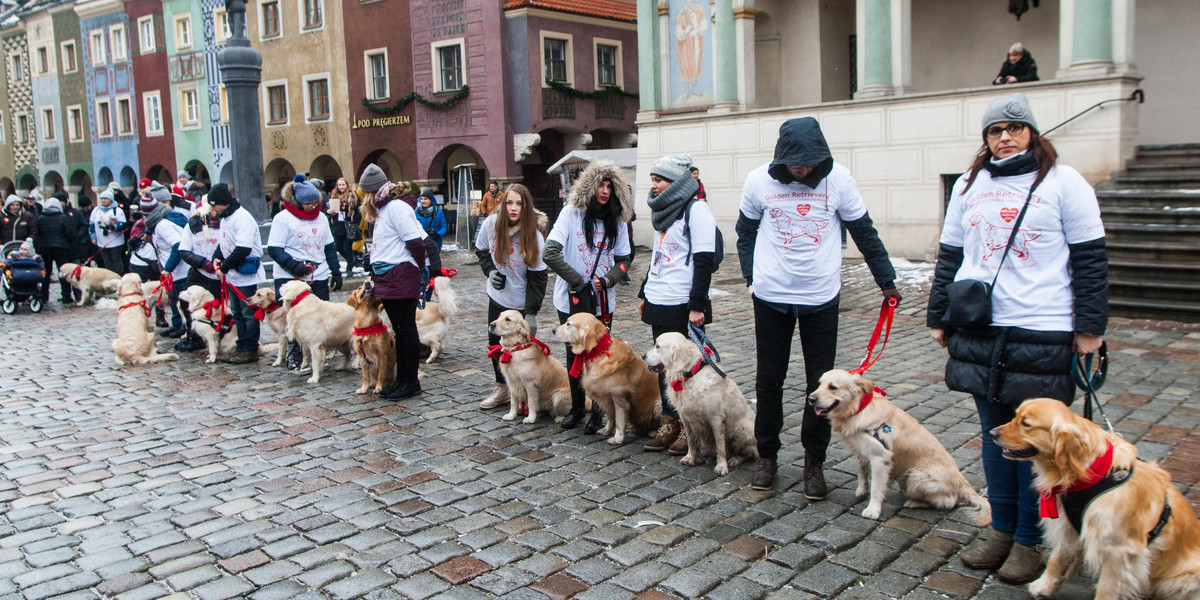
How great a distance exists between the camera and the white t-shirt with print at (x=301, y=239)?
8914mm

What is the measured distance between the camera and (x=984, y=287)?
12.4ft

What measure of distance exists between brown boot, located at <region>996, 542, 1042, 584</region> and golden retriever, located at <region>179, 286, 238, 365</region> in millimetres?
8260

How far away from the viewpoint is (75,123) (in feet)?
143

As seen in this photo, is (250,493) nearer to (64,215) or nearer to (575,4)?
(64,215)

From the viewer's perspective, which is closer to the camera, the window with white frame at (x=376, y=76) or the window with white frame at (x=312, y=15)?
the window with white frame at (x=376, y=76)

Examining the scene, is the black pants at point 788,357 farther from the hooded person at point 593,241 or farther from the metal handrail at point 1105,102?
the metal handrail at point 1105,102

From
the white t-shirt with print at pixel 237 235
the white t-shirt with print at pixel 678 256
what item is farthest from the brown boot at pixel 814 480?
the white t-shirt with print at pixel 237 235

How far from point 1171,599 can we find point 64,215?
18.2 metres

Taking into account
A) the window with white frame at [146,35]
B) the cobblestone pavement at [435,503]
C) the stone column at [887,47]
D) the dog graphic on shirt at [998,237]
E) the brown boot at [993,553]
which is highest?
the window with white frame at [146,35]

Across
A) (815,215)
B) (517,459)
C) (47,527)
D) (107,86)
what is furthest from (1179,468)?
(107,86)

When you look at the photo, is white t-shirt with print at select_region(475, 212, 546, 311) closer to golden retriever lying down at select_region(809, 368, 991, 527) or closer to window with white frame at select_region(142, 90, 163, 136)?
golden retriever lying down at select_region(809, 368, 991, 527)

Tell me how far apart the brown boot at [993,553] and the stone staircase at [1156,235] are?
7.90 metres

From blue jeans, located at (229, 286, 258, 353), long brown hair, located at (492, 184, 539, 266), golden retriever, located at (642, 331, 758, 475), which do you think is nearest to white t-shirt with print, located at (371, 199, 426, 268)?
long brown hair, located at (492, 184, 539, 266)

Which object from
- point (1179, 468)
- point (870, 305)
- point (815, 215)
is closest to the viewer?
point (815, 215)
